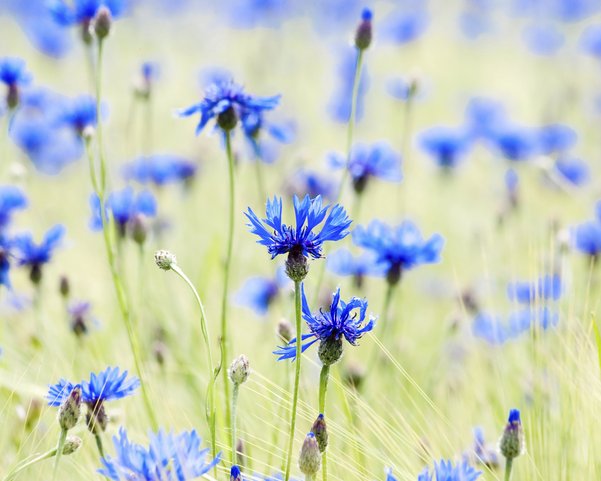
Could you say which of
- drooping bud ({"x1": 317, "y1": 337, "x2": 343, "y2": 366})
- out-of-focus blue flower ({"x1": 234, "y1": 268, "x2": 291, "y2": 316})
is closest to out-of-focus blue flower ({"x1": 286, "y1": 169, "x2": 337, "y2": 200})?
out-of-focus blue flower ({"x1": 234, "y1": 268, "x2": 291, "y2": 316})

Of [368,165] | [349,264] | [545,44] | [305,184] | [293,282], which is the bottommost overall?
[293,282]

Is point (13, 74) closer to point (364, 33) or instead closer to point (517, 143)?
point (364, 33)

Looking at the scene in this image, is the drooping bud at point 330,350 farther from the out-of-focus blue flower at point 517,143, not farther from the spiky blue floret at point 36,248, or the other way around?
the out-of-focus blue flower at point 517,143

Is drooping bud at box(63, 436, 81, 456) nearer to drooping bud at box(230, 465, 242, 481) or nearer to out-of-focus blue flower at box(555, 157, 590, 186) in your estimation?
drooping bud at box(230, 465, 242, 481)

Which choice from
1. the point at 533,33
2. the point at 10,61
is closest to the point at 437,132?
the point at 10,61

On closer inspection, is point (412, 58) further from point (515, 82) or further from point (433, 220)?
point (433, 220)

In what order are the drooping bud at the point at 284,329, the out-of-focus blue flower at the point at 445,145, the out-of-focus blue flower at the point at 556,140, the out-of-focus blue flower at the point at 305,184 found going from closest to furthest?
1. the drooping bud at the point at 284,329
2. the out-of-focus blue flower at the point at 305,184
3. the out-of-focus blue flower at the point at 445,145
4. the out-of-focus blue flower at the point at 556,140

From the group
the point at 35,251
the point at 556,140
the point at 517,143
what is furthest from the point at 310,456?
the point at 556,140

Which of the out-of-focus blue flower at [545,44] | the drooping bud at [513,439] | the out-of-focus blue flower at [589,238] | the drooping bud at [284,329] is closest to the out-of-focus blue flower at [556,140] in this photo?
Answer: the out-of-focus blue flower at [589,238]
